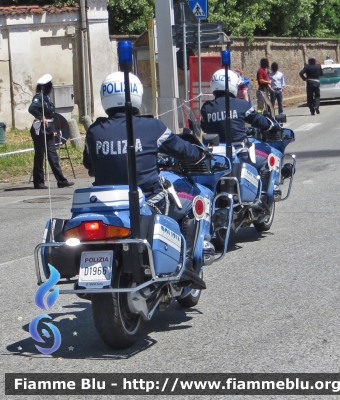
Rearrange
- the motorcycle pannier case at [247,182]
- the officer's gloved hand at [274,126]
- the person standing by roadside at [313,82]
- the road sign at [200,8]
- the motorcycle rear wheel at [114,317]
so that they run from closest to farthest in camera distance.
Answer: the motorcycle rear wheel at [114,317]
the motorcycle pannier case at [247,182]
the officer's gloved hand at [274,126]
the road sign at [200,8]
the person standing by roadside at [313,82]

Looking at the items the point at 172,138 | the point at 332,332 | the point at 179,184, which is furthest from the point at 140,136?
the point at 332,332

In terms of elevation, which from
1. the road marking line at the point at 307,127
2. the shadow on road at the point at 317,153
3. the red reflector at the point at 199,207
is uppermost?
the red reflector at the point at 199,207

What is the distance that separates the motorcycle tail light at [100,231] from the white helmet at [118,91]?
95 cm

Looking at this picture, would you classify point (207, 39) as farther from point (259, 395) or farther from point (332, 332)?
point (259, 395)

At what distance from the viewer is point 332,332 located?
581 centimetres

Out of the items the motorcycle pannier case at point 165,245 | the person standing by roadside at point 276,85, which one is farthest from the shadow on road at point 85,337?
the person standing by roadside at point 276,85

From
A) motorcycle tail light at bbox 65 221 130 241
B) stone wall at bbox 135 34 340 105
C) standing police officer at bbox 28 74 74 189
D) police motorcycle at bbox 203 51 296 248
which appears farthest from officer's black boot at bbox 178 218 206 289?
stone wall at bbox 135 34 340 105

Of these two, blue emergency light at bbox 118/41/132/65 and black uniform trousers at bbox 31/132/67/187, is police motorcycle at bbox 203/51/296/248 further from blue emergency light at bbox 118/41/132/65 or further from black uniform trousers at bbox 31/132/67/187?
black uniform trousers at bbox 31/132/67/187

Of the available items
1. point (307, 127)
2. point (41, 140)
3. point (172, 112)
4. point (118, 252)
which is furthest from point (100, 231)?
point (307, 127)

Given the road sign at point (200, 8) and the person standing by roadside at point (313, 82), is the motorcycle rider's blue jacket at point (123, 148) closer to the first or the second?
the road sign at point (200, 8)

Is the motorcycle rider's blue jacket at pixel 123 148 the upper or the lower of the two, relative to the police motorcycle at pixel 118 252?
upper

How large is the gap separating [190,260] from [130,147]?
112cm

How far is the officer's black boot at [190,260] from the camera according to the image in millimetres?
5895

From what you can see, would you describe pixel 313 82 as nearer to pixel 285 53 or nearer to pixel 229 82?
pixel 285 53
